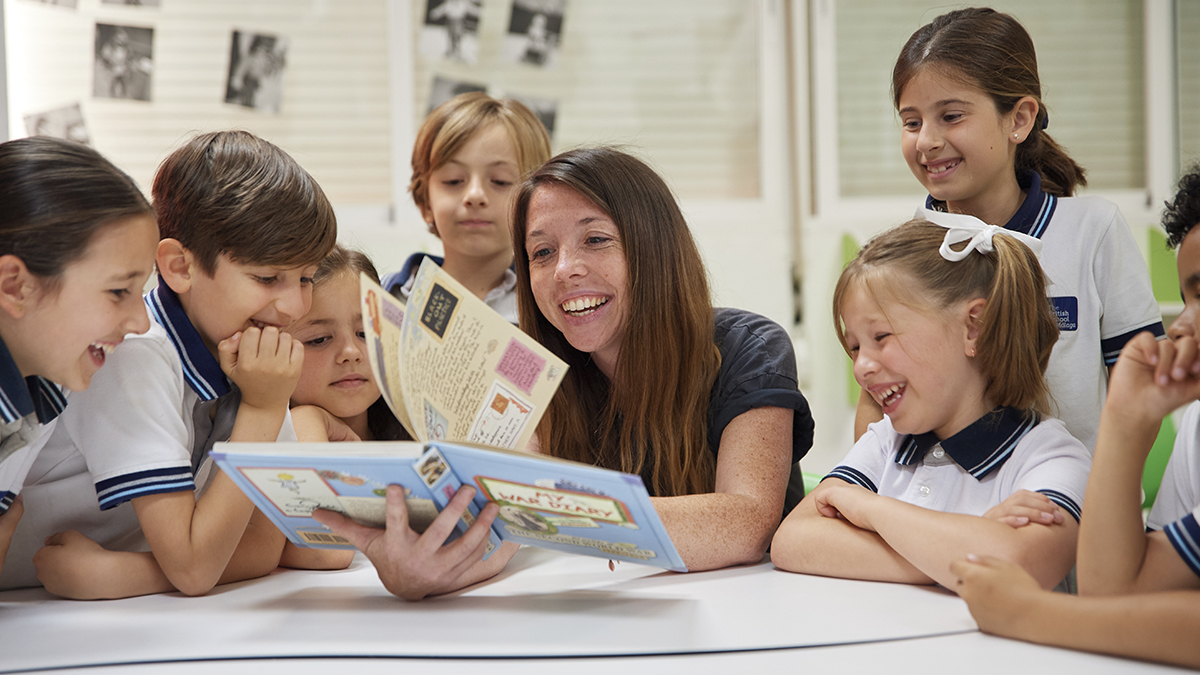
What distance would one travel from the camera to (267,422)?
1.21m

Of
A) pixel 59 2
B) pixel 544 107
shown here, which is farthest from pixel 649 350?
pixel 59 2

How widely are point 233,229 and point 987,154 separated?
3.89 ft

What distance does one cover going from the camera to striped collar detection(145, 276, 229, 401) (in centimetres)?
122

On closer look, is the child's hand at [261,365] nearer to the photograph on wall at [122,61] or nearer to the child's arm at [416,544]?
the child's arm at [416,544]

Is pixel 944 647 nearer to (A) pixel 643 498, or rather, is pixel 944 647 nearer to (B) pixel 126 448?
(A) pixel 643 498

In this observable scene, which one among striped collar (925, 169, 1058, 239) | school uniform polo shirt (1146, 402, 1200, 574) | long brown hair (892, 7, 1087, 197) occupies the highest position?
long brown hair (892, 7, 1087, 197)

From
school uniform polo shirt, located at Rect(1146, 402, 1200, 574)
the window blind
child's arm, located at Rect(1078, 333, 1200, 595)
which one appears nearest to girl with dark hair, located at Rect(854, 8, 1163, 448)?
school uniform polo shirt, located at Rect(1146, 402, 1200, 574)

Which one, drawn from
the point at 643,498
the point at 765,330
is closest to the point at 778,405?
the point at 765,330

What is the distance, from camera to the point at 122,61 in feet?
10.6

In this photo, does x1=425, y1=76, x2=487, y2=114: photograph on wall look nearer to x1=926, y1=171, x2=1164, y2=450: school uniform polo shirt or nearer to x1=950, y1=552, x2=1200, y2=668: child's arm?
x1=926, y1=171, x2=1164, y2=450: school uniform polo shirt

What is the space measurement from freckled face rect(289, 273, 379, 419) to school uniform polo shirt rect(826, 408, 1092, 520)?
0.79 metres

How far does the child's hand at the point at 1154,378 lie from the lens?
2.90 feet

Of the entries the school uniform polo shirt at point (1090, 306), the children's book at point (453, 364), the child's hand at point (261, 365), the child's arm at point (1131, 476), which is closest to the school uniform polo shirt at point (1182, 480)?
the child's arm at point (1131, 476)

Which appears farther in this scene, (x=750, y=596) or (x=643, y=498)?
(x=750, y=596)
